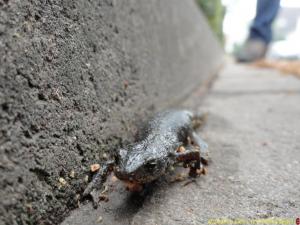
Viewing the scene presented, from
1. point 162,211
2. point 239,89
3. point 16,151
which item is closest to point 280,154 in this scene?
point 162,211

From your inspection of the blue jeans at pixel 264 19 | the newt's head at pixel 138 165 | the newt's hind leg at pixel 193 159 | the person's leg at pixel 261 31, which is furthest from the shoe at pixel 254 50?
the newt's head at pixel 138 165

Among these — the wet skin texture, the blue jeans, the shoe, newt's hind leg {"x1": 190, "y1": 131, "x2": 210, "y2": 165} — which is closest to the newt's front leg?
the wet skin texture

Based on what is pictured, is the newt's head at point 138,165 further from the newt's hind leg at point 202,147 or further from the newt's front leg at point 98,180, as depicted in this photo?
the newt's hind leg at point 202,147

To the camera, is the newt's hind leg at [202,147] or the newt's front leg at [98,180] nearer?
the newt's front leg at [98,180]

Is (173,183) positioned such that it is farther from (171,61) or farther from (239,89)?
(239,89)

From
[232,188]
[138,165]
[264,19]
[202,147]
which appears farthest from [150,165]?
[264,19]

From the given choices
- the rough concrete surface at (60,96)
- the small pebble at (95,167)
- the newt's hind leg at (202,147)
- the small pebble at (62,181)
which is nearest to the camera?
the rough concrete surface at (60,96)

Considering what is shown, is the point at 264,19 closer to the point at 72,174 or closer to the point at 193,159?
the point at 193,159
